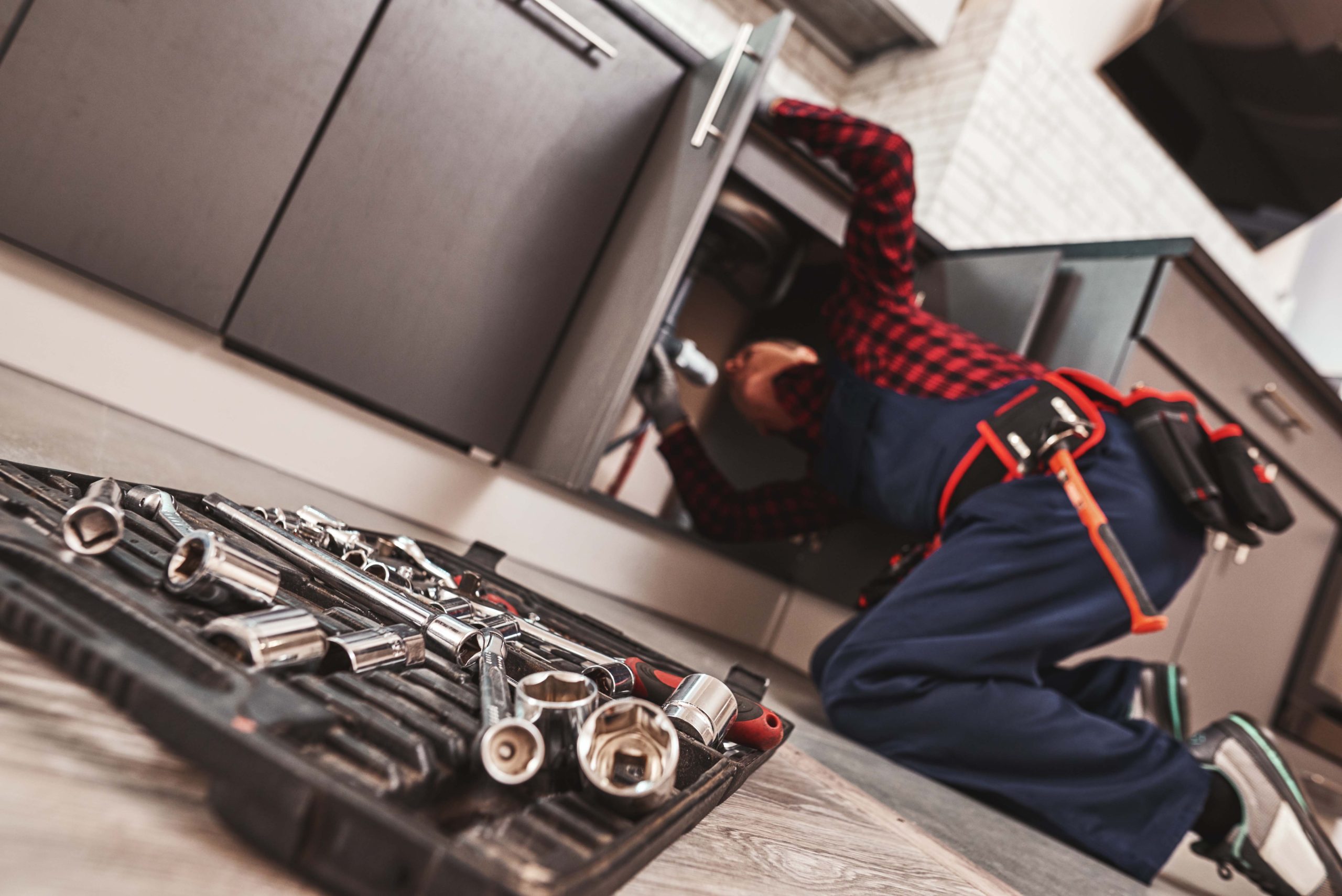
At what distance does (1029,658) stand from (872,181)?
0.82 metres

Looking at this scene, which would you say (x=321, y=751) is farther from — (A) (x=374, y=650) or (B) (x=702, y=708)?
(B) (x=702, y=708)

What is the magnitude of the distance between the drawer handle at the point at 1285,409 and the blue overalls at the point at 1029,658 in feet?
3.07

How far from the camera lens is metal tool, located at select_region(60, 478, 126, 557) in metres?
0.35

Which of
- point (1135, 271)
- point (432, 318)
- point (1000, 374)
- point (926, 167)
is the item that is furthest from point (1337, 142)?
point (432, 318)

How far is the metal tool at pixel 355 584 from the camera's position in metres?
0.46

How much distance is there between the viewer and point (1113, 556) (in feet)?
3.56

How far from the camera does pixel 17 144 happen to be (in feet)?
3.21

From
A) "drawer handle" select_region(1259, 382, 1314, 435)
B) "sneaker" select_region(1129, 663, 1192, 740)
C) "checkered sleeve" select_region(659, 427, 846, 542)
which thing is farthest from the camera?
"drawer handle" select_region(1259, 382, 1314, 435)

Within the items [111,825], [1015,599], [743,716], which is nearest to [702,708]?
[743,716]

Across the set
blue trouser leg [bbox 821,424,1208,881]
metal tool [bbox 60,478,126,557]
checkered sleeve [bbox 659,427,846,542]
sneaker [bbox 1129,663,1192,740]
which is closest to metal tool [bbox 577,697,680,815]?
metal tool [bbox 60,478,126,557]

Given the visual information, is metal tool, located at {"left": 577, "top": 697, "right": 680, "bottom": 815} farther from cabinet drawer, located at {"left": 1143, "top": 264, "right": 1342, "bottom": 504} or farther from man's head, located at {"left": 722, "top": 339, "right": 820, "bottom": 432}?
cabinet drawer, located at {"left": 1143, "top": 264, "right": 1342, "bottom": 504}

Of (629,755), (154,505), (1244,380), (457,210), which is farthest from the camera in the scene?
(1244,380)

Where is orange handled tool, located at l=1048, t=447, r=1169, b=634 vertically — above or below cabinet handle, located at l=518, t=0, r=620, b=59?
below

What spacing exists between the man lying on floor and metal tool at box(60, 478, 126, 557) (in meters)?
0.94
